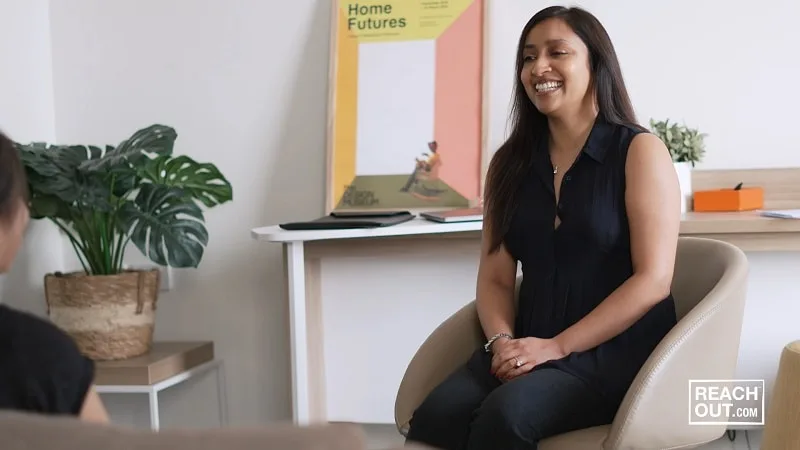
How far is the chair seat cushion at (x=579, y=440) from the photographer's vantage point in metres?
1.71

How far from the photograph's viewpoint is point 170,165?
9.57ft

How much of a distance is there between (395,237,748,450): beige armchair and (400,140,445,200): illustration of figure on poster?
3.32 ft

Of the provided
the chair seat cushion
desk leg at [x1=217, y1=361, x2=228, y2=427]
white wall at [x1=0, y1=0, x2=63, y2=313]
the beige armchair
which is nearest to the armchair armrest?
the beige armchair

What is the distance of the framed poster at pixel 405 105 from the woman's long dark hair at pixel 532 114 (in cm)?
81

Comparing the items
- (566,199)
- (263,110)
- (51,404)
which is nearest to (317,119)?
(263,110)

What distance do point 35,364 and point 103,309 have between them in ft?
6.52

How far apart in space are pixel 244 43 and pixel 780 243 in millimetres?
1767

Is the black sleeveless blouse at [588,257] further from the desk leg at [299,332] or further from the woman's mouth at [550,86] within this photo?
the desk leg at [299,332]

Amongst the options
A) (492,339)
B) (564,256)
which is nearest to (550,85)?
(564,256)

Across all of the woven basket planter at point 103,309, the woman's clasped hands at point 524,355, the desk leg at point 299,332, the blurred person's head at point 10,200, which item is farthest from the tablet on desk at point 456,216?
the blurred person's head at point 10,200

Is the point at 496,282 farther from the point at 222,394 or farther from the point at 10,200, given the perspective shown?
the point at 222,394

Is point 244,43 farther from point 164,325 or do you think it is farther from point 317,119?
point 164,325

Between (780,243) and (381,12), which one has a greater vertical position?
(381,12)

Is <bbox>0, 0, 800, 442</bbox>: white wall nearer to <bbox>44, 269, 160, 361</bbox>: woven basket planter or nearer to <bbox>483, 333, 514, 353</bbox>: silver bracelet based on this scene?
<bbox>44, 269, 160, 361</bbox>: woven basket planter
